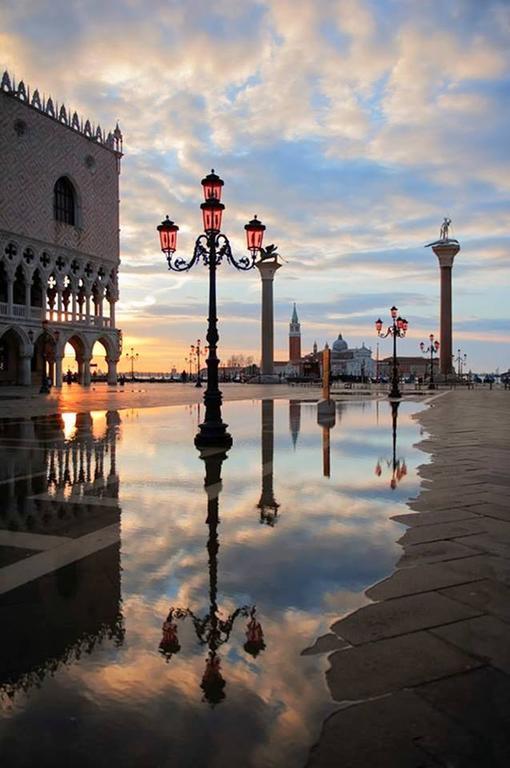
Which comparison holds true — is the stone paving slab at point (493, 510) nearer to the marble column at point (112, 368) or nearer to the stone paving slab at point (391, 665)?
the stone paving slab at point (391, 665)

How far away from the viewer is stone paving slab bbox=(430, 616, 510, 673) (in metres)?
3.21

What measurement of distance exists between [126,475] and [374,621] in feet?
18.8

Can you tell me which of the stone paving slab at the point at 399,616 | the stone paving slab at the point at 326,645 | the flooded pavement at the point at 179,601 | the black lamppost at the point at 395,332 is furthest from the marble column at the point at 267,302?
the stone paving slab at the point at 326,645

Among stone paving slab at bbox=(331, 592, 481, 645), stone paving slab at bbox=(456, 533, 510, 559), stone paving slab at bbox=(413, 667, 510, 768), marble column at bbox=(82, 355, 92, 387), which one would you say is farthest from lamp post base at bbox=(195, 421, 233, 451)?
marble column at bbox=(82, 355, 92, 387)

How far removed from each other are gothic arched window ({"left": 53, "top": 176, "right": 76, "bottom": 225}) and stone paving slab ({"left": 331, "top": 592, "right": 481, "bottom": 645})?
6490cm

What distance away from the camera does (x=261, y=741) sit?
2.51m

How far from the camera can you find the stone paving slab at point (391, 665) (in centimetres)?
289

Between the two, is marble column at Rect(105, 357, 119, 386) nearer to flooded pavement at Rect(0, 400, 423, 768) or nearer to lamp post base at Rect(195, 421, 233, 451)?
lamp post base at Rect(195, 421, 233, 451)

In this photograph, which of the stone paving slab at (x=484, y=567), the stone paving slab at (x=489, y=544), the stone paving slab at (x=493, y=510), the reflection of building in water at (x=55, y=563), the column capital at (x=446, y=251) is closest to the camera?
the reflection of building in water at (x=55, y=563)

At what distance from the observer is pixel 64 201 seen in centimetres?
6500

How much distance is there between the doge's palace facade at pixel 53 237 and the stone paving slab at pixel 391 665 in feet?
185

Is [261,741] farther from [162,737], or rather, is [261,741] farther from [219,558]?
[219,558]

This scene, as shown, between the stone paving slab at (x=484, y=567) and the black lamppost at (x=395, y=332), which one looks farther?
the black lamppost at (x=395, y=332)

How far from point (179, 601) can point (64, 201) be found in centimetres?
6704
